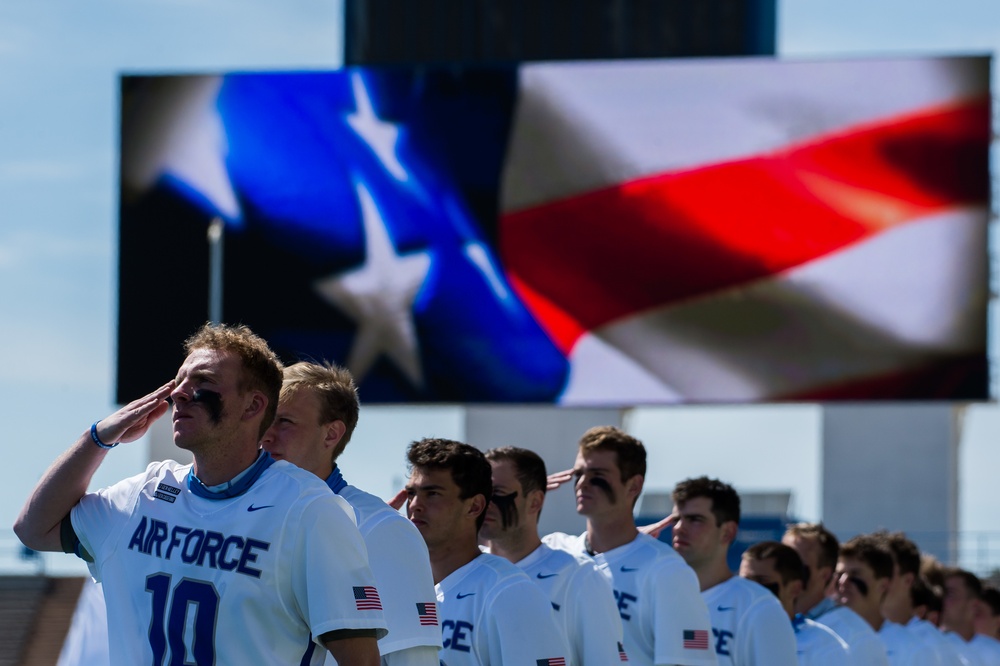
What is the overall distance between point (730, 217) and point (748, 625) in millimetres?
10002

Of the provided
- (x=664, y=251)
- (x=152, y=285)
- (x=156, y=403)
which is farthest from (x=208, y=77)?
(x=156, y=403)

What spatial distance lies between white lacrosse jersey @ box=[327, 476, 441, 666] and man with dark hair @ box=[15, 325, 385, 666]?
0.72 meters

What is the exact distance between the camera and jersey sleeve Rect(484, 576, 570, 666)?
4684 mm

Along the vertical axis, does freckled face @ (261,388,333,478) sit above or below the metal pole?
below

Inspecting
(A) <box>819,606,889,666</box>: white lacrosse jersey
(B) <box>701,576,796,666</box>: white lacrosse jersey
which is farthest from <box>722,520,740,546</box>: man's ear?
(A) <box>819,606,889,666</box>: white lacrosse jersey

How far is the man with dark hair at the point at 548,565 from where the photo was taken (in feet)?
17.4

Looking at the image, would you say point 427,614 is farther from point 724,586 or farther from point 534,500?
point 724,586

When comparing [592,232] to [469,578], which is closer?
[469,578]

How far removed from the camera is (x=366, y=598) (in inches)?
129

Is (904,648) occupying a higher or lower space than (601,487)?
lower

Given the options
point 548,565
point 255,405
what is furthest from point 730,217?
point 255,405

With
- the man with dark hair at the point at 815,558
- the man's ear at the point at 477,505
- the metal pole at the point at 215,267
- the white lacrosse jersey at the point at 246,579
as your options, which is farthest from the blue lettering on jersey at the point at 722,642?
the metal pole at the point at 215,267

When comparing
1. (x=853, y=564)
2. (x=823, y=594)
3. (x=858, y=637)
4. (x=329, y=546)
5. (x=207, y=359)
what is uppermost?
(x=207, y=359)

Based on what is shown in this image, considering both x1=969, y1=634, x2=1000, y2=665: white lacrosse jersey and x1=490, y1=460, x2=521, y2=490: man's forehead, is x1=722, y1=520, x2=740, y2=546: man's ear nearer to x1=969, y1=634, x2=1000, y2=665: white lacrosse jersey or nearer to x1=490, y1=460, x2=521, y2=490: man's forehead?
x1=490, y1=460, x2=521, y2=490: man's forehead
